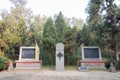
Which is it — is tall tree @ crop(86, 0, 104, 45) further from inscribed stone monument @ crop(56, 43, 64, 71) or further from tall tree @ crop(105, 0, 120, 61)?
inscribed stone monument @ crop(56, 43, 64, 71)

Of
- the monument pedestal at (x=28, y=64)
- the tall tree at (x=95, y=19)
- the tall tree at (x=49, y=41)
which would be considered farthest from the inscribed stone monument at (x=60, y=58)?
the tall tree at (x=49, y=41)

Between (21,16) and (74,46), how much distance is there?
12.0m

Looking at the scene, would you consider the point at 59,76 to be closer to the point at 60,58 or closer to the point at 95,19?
the point at 60,58

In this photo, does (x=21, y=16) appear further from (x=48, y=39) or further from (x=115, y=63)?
(x=115, y=63)

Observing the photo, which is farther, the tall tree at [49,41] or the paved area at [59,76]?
the tall tree at [49,41]

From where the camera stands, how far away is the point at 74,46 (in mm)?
19406

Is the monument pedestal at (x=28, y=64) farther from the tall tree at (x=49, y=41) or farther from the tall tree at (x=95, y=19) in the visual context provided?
the tall tree at (x=95, y=19)

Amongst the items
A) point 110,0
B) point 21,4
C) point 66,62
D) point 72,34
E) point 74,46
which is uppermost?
point 21,4

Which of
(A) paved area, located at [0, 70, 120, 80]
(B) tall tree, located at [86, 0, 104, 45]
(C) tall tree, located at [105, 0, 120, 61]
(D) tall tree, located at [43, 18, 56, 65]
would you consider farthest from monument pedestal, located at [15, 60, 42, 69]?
(C) tall tree, located at [105, 0, 120, 61]

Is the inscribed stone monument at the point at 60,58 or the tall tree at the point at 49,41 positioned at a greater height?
the tall tree at the point at 49,41

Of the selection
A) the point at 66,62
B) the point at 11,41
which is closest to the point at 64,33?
the point at 66,62

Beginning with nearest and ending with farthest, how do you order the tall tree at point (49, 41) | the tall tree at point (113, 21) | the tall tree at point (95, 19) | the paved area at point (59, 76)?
the paved area at point (59, 76) < the tall tree at point (113, 21) < the tall tree at point (95, 19) < the tall tree at point (49, 41)

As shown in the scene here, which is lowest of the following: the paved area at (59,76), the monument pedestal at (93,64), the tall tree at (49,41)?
the paved area at (59,76)

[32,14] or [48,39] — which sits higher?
[32,14]
